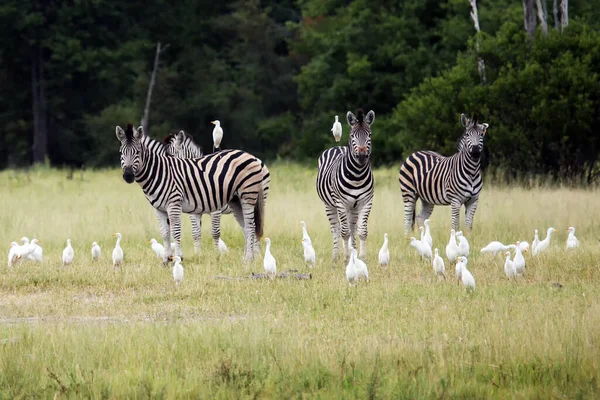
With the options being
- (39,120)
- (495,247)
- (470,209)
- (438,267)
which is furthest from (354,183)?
(39,120)

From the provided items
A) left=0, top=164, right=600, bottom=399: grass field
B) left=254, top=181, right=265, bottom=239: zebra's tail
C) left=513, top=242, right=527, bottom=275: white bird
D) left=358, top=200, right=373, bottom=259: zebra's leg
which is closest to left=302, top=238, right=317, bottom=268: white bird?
left=0, top=164, right=600, bottom=399: grass field

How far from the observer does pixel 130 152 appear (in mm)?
14938

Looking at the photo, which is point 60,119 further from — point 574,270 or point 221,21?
point 574,270

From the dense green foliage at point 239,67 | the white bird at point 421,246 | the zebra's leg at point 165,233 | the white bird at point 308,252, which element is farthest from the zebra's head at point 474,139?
the dense green foliage at point 239,67

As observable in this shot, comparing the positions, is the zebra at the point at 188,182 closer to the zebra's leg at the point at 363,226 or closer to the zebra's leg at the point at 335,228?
the zebra's leg at the point at 335,228

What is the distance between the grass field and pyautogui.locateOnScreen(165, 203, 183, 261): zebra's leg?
0.40 meters

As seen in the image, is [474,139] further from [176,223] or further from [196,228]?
[176,223]

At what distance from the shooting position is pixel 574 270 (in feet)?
43.3

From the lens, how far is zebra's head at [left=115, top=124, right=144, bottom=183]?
14.9 m

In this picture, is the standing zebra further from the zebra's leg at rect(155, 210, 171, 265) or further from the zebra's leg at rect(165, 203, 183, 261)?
the zebra's leg at rect(155, 210, 171, 265)

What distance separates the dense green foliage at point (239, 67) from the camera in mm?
39469

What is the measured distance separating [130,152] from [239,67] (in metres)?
35.0

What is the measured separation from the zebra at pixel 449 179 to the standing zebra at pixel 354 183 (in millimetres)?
2624

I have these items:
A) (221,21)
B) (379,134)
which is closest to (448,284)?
(379,134)
